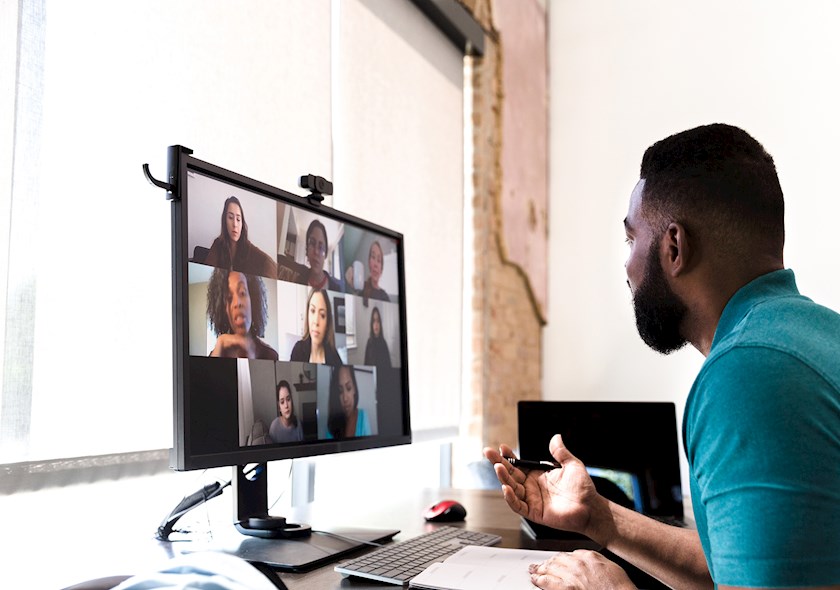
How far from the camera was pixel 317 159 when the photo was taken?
2797 millimetres

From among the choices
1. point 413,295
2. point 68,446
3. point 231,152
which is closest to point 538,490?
point 68,446

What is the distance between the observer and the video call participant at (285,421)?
142 centimetres

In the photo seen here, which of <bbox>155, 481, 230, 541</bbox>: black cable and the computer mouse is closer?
<bbox>155, 481, 230, 541</bbox>: black cable

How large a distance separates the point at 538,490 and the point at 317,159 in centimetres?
163

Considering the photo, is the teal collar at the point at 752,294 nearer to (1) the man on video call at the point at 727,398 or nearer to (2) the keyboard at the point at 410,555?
(1) the man on video call at the point at 727,398

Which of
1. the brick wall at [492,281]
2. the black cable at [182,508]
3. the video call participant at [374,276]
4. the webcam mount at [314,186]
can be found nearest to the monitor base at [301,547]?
the black cable at [182,508]

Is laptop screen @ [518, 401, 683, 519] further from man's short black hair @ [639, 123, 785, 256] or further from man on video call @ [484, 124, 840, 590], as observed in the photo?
man's short black hair @ [639, 123, 785, 256]

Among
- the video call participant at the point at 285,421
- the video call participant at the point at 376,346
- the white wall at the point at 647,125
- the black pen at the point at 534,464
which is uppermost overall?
the white wall at the point at 647,125

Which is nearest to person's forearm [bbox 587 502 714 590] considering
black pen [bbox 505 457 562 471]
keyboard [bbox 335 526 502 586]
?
black pen [bbox 505 457 562 471]

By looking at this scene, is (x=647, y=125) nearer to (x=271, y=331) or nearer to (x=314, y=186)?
(x=314, y=186)

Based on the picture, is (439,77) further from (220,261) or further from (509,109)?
(220,261)

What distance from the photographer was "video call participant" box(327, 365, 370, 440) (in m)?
1.59

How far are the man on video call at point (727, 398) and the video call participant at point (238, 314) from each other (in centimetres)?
48

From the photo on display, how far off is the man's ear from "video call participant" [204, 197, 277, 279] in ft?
2.18
